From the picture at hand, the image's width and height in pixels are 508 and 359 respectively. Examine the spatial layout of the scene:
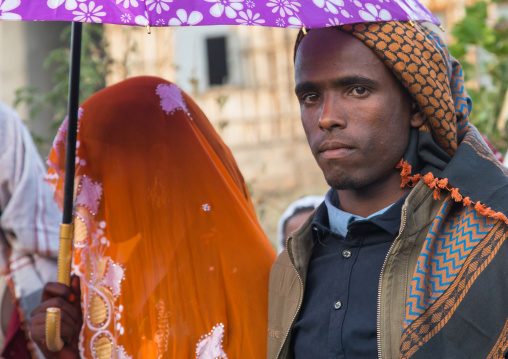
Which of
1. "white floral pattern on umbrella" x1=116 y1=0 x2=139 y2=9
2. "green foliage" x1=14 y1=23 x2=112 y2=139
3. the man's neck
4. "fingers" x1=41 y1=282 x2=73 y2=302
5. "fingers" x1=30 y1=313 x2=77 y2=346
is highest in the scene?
"green foliage" x1=14 y1=23 x2=112 y2=139

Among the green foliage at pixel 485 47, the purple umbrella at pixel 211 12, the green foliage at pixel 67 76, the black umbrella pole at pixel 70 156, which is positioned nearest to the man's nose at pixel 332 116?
the purple umbrella at pixel 211 12

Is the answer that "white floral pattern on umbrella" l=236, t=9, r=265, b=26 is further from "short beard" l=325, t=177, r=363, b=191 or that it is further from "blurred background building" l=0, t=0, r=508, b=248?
"blurred background building" l=0, t=0, r=508, b=248

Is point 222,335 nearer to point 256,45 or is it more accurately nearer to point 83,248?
point 83,248

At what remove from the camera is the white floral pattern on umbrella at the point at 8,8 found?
212 centimetres

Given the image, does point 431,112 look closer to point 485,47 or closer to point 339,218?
point 339,218

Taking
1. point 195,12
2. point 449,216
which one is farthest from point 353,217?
point 195,12

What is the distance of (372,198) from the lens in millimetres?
2584

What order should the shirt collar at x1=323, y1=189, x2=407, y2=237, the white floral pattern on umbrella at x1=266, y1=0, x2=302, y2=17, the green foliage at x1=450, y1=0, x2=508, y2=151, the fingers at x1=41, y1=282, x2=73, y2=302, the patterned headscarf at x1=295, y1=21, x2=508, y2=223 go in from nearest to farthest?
the white floral pattern on umbrella at x1=266, y1=0, x2=302, y2=17, the patterned headscarf at x1=295, y1=21, x2=508, y2=223, the shirt collar at x1=323, y1=189, x2=407, y2=237, the fingers at x1=41, y1=282, x2=73, y2=302, the green foliage at x1=450, y1=0, x2=508, y2=151

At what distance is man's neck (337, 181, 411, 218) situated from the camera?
256cm

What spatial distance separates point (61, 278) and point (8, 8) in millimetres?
1162

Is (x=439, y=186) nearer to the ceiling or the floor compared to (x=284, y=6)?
nearer to the floor

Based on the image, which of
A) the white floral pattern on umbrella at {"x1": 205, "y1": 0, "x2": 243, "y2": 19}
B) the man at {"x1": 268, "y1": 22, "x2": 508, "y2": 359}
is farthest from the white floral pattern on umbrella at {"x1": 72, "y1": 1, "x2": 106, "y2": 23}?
the man at {"x1": 268, "y1": 22, "x2": 508, "y2": 359}

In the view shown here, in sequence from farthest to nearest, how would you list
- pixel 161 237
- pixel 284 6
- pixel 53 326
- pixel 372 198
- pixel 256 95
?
pixel 256 95
pixel 161 237
pixel 53 326
pixel 372 198
pixel 284 6

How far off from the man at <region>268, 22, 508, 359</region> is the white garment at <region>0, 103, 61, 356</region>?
5.39 ft
